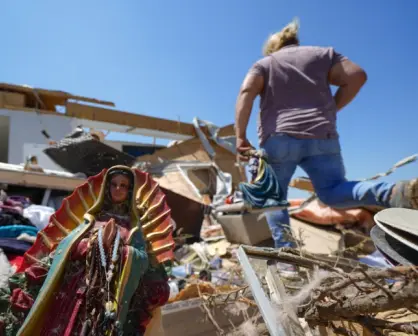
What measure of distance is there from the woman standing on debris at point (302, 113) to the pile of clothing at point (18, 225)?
1726 millimetres

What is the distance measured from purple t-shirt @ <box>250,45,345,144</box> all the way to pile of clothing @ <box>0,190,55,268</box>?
6.23 feet

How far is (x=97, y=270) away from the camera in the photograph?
1.57 m

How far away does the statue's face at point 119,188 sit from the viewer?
193cm

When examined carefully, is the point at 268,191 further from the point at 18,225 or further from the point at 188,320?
the point at 18,225

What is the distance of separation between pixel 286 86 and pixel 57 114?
32.0 ft

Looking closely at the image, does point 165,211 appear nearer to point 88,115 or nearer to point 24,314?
point 24,314

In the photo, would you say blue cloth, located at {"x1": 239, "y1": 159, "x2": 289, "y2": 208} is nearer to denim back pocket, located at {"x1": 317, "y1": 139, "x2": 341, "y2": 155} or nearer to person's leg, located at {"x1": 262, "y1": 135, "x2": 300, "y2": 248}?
person's leg, located at {"x1": 262, "y1": 135, "x2": 300, "y2": 248}

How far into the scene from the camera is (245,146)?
2.67 m

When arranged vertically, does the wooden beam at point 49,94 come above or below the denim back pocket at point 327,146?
above

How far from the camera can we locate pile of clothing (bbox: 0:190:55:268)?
2420mm

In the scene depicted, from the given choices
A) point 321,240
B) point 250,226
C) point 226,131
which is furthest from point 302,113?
point 226,131

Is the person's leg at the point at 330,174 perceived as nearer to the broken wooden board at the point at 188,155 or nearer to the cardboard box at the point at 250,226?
the cardboard box at the point at 250,226

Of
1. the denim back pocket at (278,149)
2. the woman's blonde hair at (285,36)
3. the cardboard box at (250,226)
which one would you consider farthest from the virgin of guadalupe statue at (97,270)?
the woman's blonde hair at (285,36)

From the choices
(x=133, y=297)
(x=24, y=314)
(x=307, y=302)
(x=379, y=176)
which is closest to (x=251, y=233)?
(x=379, y=176)
